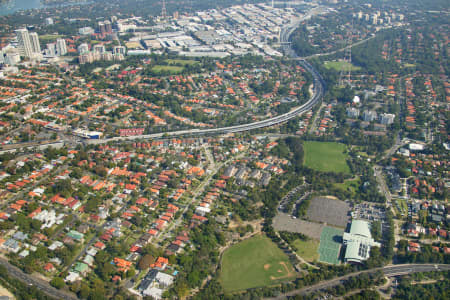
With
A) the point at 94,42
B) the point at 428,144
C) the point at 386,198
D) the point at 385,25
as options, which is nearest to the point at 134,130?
the point at 386,198

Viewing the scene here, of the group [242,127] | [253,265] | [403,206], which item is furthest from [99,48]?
[403,206]

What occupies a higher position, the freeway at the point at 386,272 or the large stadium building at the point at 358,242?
the large stadium building at the point at 358,242

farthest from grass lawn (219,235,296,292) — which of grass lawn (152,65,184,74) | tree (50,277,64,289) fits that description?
grass lawn (152,65,184,74)

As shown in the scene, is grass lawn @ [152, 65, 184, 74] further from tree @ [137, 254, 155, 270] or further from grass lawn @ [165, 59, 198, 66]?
tree @ [137, 254, 155, 270]

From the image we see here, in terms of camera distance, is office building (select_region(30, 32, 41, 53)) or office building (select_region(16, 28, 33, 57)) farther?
office building (select_region(30, 32, 41, 53))

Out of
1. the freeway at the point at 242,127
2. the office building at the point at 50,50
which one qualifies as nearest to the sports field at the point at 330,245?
the freeway at the point at 242,127

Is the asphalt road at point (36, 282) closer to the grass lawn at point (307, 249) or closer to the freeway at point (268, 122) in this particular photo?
the grass lawn at point (307, 249)
